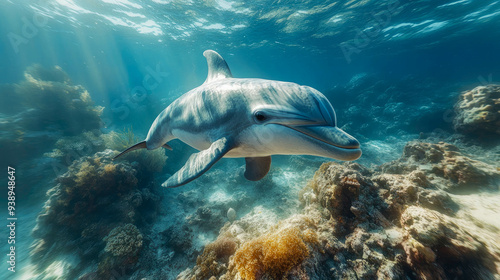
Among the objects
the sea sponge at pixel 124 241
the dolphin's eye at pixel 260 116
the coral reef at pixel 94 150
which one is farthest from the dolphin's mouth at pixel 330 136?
the coral reef at pixel 94 150

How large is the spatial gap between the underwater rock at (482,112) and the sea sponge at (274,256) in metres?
9.95

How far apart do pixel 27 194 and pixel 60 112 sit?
6215 millimetres

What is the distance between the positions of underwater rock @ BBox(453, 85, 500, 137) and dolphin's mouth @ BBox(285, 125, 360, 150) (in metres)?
9.88

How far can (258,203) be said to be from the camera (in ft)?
24.0

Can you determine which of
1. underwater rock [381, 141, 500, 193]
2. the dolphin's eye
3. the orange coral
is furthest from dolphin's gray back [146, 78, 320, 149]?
underwater rock [381, 141, 500, 193]

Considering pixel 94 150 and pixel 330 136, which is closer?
pixel 330 136

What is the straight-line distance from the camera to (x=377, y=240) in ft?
8.08

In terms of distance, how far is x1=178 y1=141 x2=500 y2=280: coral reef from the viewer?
2.04m

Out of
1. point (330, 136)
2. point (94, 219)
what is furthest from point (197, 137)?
point (94, 219)

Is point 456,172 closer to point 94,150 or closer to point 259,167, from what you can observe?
point 259,167

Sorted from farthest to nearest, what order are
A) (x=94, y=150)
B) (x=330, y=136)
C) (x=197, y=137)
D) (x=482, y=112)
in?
1. (x=94, y=150)
2. (x=482, y=112)
3. (x=197, y=137)
4. (x=330, y=136)

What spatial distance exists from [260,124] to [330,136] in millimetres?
815

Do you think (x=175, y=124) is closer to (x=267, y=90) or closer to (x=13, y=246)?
(x=267, y=90)

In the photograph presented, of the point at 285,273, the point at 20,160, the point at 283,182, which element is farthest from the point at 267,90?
the point at 20,160
